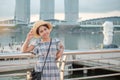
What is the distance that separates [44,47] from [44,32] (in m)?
0.13

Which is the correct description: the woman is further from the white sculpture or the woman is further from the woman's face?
→ the white sculpture

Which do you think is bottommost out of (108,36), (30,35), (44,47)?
(108,36)

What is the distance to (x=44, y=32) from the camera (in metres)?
2.55

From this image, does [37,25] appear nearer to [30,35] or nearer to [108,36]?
[30,35]

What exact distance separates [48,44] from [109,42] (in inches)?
772

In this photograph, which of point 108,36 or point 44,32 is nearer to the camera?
point 44,32

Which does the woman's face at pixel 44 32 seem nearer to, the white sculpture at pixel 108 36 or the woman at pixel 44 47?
the woman at pixel 44 47

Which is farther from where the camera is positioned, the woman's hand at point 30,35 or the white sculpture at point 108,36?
the white sculpture at point 108,36

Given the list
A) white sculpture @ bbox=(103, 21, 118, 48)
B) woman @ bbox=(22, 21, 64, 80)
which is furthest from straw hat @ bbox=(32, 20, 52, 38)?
white sculpture @ bbox=(103, 21, 118, 48)

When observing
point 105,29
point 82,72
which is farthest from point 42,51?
point 105,29

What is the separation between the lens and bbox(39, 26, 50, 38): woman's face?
2.55m

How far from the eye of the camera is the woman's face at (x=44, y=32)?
255 cm

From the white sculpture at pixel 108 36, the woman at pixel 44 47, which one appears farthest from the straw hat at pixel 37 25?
the white sculpture at pixel 108 36

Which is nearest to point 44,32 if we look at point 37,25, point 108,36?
point 37,25
